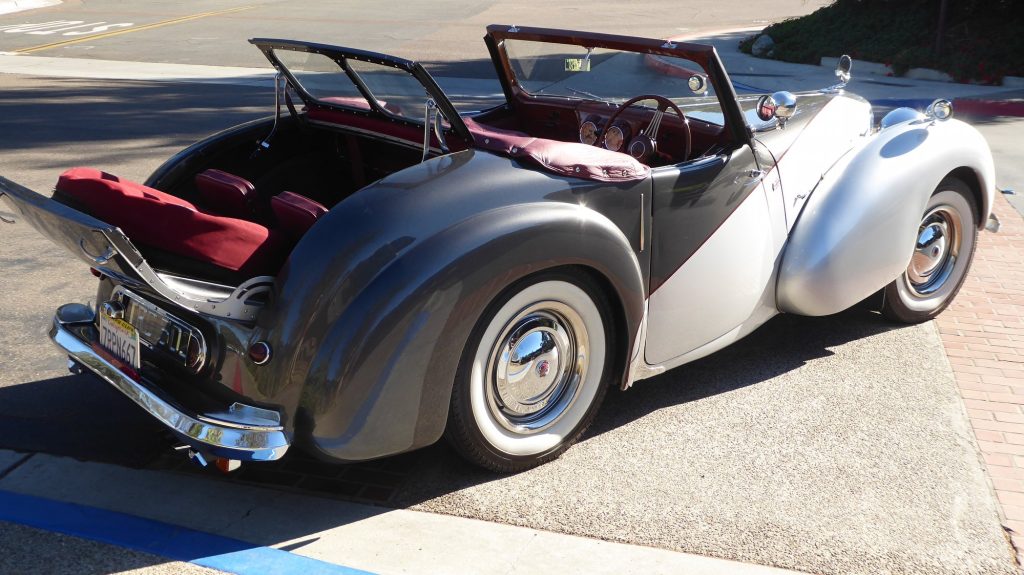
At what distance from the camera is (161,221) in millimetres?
3037

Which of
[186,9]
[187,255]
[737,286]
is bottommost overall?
[186,9]

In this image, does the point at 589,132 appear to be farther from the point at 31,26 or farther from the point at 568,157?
the point at 31,26

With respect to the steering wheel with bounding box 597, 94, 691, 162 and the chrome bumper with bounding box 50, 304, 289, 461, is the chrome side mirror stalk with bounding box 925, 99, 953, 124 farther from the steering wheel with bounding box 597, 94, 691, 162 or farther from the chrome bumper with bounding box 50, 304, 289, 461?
the chrome bumper with bounding box 50, 304, 289, 461

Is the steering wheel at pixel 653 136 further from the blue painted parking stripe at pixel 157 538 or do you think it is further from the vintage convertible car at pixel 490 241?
the blue painted parking stripe at pixel 157 538

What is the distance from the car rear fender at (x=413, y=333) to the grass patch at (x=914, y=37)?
1200cm

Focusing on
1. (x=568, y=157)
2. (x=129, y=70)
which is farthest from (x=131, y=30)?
(x=568, y=157)

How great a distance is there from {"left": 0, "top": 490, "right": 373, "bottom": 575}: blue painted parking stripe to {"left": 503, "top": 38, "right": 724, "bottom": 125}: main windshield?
92.2 inches

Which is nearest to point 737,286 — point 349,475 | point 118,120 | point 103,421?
point 349,475

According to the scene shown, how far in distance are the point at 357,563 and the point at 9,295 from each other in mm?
3229

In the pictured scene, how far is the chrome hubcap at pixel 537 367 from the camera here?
3410 millimetres

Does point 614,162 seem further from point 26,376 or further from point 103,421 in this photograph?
point 26,376

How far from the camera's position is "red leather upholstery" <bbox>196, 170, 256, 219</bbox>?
3.71 meters

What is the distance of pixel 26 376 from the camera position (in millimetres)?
4320

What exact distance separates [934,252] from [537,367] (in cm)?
248
